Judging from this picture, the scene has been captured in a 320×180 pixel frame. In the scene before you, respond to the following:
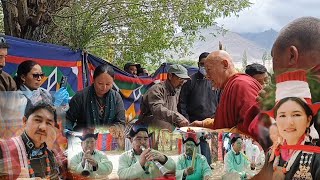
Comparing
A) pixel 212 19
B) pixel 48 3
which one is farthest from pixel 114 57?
pixel 48 3

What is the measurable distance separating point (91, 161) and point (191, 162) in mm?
528

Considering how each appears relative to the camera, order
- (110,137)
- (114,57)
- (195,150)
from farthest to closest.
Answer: (114,57)
(110,137)
(195,150)

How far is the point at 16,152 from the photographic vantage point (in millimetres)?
2506

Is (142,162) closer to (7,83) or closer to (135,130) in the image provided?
(135,130)

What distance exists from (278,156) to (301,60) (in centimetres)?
41

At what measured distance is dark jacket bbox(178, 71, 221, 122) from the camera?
500 centimetres

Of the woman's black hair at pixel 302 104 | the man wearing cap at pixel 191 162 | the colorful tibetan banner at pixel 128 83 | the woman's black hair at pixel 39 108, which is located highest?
the colorful tibetan banner at pixel 128 83

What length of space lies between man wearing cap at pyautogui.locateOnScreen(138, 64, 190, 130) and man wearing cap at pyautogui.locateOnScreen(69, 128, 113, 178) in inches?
19.8

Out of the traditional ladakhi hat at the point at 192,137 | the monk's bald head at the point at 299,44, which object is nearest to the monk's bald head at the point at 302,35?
the monk's bald head at the point at 299,44

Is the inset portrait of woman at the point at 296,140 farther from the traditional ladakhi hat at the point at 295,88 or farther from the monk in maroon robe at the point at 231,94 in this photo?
the monk in maroon robe at the point at 231,94

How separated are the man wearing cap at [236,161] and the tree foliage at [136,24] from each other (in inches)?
208

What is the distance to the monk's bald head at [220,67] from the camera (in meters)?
2.74

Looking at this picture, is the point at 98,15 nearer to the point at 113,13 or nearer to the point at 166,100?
the point at 113,13

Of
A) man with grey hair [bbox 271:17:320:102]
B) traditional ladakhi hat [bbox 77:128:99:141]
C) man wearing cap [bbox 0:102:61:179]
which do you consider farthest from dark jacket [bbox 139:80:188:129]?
man with grey hair [bbox 271:17:320:102]
